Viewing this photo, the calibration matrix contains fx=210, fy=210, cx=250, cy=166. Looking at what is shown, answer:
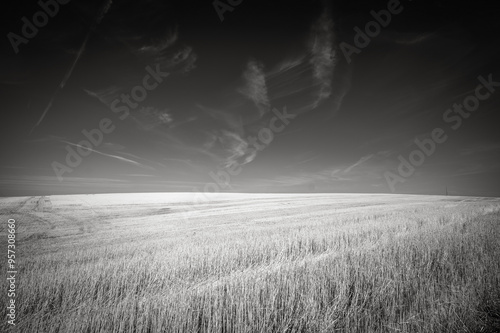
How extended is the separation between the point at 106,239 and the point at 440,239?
18.4 m

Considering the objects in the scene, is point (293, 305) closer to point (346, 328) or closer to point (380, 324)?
point (346, 328)

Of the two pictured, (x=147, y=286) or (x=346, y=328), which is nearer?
(x=346, y=328)

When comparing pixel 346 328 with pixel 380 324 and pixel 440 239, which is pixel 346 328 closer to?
pixel 380 324

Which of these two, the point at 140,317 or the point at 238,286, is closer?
the point at 140,317

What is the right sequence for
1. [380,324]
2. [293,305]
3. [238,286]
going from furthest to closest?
[238,286], [293,305], [380,324]

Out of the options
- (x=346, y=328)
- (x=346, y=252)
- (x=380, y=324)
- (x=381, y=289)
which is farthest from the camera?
(x=346, y=252)

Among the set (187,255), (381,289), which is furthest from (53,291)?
(381,289)

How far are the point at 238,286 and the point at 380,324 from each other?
A: 10.3 ft

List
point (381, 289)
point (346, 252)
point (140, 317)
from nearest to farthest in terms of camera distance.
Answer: point (140, 317) < point (381, 289) < point (346, 252)

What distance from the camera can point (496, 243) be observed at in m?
8.33

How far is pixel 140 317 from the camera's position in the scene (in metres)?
4.09

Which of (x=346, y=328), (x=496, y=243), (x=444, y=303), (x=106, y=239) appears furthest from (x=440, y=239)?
(x=106, y=239)

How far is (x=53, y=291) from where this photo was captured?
5617 mm

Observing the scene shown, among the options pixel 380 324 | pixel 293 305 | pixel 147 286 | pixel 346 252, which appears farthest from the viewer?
pixel 346 252
